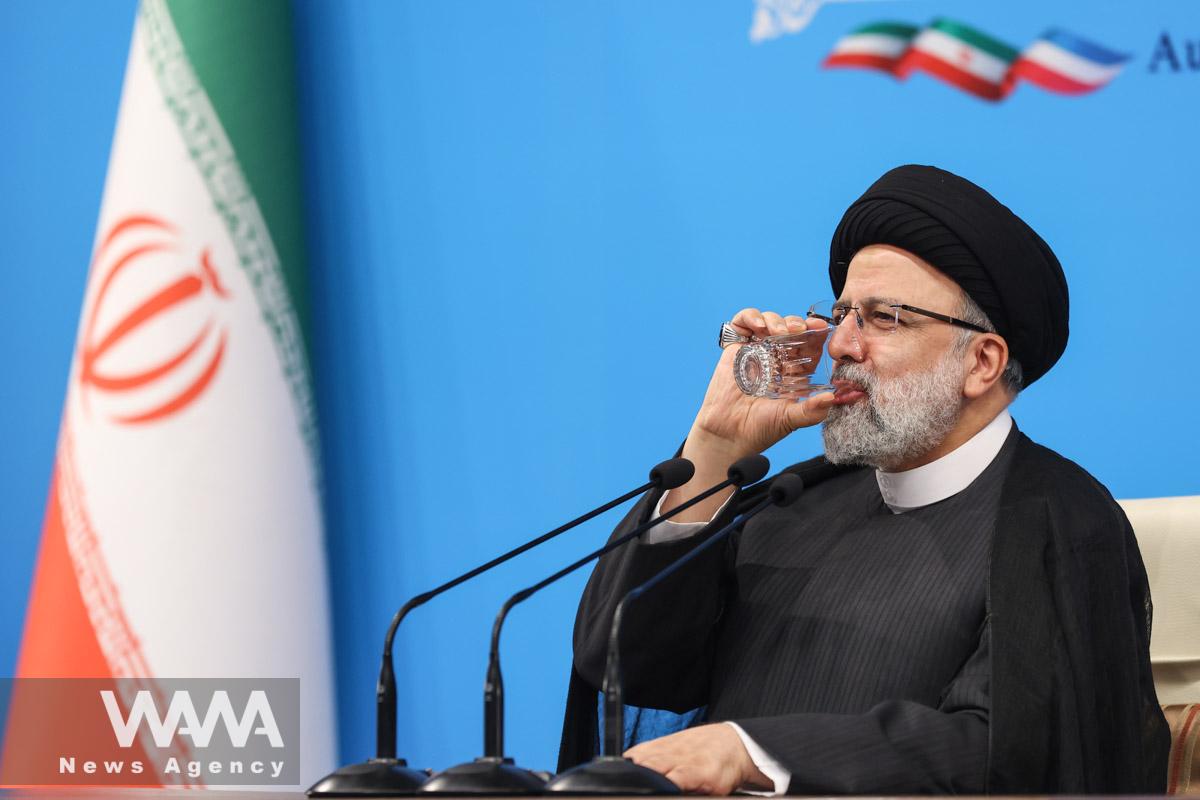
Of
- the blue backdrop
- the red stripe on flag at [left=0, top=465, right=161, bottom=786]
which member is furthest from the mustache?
the red stripe on flag at [left=0, top=465, right=161, bottom=786]

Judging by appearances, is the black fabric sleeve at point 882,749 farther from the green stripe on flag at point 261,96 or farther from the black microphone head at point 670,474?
the green stripe on flag at point 261,96

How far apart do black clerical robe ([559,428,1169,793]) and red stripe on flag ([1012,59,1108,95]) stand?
0.79 m

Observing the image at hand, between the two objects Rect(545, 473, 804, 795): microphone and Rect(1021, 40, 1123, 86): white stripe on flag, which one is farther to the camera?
Rect(1021, 40, 1123, 86): white stripe on flag

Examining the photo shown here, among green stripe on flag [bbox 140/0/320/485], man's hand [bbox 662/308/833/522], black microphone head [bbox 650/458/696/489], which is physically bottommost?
black microphone head [bbox 650/458/696/489]

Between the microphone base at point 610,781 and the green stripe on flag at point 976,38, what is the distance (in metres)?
1.88

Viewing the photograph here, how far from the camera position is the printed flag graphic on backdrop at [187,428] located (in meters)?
2.71

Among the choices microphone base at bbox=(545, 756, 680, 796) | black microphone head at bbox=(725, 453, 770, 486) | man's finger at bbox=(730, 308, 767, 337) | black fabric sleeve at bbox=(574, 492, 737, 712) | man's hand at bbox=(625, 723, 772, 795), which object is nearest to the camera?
microphone base at bbox=(545, 756, 680, 796)

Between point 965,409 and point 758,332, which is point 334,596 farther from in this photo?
point 965,409

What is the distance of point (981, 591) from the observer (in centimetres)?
208

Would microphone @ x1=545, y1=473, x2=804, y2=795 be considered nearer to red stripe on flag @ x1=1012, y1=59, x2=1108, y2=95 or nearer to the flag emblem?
the flag emblem

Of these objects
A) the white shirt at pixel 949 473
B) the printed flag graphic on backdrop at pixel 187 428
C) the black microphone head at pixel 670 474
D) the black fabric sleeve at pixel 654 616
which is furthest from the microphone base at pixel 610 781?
the printed flag graphic on backdrop at pixel 187 428

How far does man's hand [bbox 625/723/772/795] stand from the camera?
1685 mm

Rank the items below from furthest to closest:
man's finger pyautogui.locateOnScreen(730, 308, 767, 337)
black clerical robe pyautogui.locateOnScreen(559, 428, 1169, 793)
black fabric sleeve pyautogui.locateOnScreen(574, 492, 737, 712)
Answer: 1. man's finger pyautogui.locateOnScreen(730, 308, 767, 337)
2. black fabric sleeve pyautogui.locateOnScreen(574, 492, 737, 712)
3. black clerical robe pyautogui.locateOnScreen(559, 428, 1169, 793)

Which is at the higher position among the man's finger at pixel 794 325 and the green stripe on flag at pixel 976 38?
the green stripe on flag at pixel 976 38
